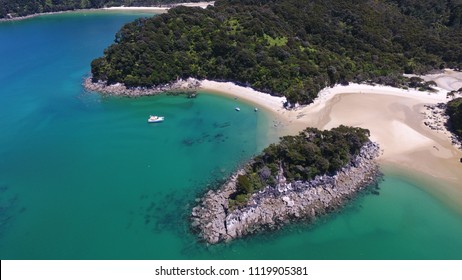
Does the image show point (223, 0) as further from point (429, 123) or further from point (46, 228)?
point (46, 228)

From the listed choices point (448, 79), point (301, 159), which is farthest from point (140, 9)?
point (301, 159)

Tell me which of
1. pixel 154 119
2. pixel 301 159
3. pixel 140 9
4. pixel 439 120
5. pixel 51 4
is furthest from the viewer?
pixel 51 4

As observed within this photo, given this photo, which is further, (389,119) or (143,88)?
(143,88)

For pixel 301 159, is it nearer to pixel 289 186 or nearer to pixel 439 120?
pixel 289 186

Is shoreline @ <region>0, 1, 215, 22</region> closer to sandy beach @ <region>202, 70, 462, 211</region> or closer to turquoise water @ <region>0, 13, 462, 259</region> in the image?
turquoise water @ <region>0, 13, 462, 259</region>

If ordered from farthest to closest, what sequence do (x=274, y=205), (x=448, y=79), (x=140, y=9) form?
(x=140, y=9) → (x=448, y=79) → (x=274, y=205)

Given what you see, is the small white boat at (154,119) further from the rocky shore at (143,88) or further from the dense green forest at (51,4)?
the dense green forest at (51,4)

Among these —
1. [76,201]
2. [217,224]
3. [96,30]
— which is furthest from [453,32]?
[96,30]
